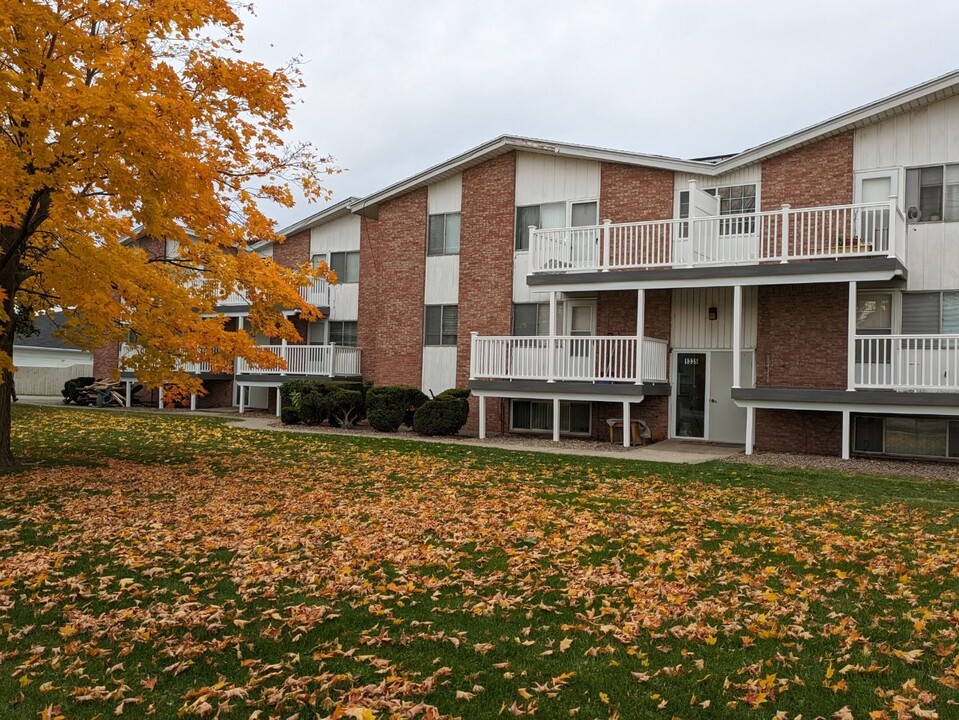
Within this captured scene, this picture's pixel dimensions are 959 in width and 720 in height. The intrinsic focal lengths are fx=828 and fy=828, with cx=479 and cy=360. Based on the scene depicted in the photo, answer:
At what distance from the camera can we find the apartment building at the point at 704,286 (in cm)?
1630

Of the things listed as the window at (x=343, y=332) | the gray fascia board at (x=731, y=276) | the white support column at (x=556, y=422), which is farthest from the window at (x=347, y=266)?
the white support column at (x=556, y=422)

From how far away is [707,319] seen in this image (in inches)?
746

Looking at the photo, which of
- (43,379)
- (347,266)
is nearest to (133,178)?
(347,266)

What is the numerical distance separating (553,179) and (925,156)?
850 cm

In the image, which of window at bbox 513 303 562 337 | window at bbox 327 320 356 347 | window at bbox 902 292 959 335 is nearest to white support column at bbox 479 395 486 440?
window at bbox 513 303 562 337

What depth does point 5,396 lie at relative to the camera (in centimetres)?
1256

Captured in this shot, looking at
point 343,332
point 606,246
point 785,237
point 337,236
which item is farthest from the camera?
point 337,236

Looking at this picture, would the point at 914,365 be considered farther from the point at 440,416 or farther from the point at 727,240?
the point at 440,416

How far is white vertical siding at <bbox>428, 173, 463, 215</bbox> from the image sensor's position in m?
23.2

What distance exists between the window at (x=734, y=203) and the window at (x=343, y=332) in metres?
11.6

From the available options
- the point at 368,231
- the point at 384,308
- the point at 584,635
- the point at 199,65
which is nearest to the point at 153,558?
the point at 584,635

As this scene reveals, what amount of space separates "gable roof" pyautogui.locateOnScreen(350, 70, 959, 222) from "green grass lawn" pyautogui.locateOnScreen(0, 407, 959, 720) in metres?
8.52

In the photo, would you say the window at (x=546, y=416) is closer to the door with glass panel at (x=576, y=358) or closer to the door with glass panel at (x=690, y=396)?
the door with glass panel at (x=576, y=358)

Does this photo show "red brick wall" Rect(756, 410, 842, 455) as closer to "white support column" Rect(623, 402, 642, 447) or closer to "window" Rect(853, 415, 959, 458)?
"window" Rect(853, 415, 959, 458)
